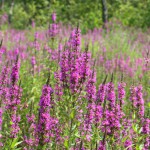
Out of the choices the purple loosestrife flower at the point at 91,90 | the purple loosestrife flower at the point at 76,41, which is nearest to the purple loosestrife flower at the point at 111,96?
the purple loosestrife flower at the point at 91,90

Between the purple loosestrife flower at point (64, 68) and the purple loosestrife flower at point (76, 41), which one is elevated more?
the purple loosestrife flower at point (76, 41)

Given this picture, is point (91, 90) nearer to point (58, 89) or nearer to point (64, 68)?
point (64, 68)

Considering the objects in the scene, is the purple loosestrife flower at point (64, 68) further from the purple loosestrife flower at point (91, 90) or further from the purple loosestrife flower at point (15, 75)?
the purple loosestrife flower at point (15, 75)

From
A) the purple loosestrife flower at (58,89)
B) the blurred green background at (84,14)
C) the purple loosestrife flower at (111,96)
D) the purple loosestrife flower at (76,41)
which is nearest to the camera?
the purple loosestrife flower at (111,96)

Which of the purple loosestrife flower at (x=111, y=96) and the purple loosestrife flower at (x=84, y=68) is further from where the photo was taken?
the purple loosestrife flower at (x=84, y=68)

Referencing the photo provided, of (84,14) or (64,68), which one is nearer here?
(64,68)

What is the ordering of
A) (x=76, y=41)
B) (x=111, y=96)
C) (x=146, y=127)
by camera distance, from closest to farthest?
(x=111, y=96) → (x=146, y=127) → (x=76, y=41)

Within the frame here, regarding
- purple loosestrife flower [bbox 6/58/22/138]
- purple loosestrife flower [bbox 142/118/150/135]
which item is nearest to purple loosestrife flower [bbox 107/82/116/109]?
purple loosestrife flower [bbox 142/118/150/135]

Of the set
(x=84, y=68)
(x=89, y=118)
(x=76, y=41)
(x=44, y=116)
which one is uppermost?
(x=76, y=41)

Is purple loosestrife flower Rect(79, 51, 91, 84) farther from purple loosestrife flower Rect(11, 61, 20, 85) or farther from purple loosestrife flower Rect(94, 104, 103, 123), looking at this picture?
purple loosestrife flower Rect(11, 61, 20, 85)

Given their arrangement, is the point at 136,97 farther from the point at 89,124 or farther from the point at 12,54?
the point at 12,54

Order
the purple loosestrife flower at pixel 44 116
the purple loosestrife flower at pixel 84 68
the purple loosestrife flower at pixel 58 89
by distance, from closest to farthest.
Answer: the purple loosestrife flower at pixel 44 116 < the purple loosestrife flower at pixel 84 68 < the purple loosestrife flower at pixel 58 89

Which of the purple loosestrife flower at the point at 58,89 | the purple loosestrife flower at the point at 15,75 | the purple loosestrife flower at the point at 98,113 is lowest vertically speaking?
the purple loosestrife flower at the point at 98,113

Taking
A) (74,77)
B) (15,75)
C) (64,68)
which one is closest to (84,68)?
(74,77)
